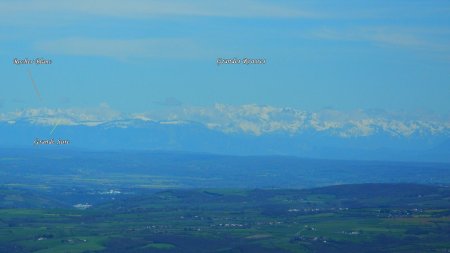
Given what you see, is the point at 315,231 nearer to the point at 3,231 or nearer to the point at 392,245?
the point at 392,245

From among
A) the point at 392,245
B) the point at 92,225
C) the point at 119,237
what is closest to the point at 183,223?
the point at 92,225

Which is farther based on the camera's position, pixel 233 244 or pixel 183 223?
pixel 183 223

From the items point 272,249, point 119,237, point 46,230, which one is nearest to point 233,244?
point 272,249

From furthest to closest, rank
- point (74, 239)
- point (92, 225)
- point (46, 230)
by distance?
point (92, 225) → point (46, 230) → point (74, 239)

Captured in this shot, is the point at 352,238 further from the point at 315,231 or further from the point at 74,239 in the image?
the point at 74,239

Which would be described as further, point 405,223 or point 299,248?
point 405,223

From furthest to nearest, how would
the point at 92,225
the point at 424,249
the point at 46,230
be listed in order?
the point at 92,225 < the point at 46,230 < the point at 424,249

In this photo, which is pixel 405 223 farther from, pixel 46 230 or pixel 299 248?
pixel 46 230

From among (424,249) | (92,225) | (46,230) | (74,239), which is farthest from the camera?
(92,225)
